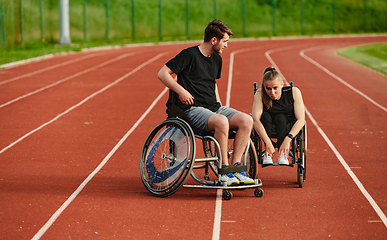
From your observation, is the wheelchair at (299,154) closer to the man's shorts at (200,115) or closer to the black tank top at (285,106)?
the black tank top at (285,106)

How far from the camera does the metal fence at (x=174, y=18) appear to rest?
26.3 meters

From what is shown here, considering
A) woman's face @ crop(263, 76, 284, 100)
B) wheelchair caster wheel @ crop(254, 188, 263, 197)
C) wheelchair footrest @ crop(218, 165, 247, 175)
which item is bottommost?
wheelchair caster wheel @ crop(254, 188, 263, 197)

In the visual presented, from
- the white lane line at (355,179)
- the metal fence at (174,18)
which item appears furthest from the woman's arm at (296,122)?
the metal fence at (174,18)

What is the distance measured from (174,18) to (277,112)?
30.0 meters

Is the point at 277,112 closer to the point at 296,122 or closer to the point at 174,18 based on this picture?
the point at 296,122

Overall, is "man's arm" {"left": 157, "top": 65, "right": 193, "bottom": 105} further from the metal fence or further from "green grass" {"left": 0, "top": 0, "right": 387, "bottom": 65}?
the metal fence

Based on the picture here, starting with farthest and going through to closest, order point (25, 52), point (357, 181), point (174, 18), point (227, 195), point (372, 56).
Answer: point (174, 18), point (25, 52), point (372, 56), point (357, 181), point (227, 195)

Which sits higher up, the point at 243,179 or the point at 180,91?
the point at 180,91

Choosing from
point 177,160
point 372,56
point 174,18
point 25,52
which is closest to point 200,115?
point 177,160

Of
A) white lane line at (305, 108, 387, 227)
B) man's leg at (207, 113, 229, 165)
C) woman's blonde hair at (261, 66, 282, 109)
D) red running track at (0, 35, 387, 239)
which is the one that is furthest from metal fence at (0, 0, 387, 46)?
man's leg at (207, 113, 229, 165)

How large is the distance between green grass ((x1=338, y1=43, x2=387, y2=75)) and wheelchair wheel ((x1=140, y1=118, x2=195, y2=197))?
39.5ft

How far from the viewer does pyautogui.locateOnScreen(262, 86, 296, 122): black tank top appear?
17.8 feet

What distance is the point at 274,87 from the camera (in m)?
5.36

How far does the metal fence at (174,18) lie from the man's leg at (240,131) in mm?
19697
